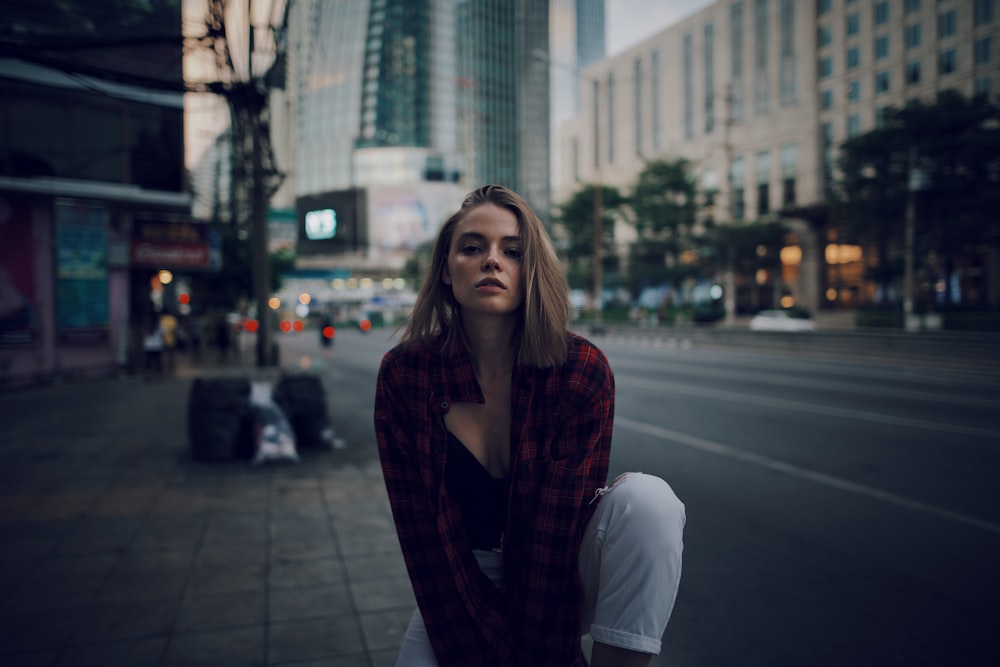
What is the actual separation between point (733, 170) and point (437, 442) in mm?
55290

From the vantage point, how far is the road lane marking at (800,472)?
4.80 meters


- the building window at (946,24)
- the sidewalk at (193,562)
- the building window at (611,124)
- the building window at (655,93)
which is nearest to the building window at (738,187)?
the building window at (655,93)

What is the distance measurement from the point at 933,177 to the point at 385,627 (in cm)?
3232

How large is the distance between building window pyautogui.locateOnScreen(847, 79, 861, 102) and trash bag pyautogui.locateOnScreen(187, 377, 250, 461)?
4585 centimetres

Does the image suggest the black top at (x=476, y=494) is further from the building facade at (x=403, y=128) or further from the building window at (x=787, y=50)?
the building facade at (x=403, y=128)

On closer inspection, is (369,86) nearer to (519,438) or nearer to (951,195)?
(951,195)

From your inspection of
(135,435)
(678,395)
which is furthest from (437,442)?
(678,395)

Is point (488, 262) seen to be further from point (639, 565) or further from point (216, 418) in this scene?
point (216, 418)

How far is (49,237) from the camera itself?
48.4 feet

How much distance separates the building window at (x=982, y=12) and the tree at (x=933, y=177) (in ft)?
13.0

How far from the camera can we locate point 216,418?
668 cm

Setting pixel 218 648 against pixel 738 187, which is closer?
pixel 218 648

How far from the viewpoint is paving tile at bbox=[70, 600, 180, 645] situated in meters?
3.01

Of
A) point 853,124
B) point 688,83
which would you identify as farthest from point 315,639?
point 688,83
